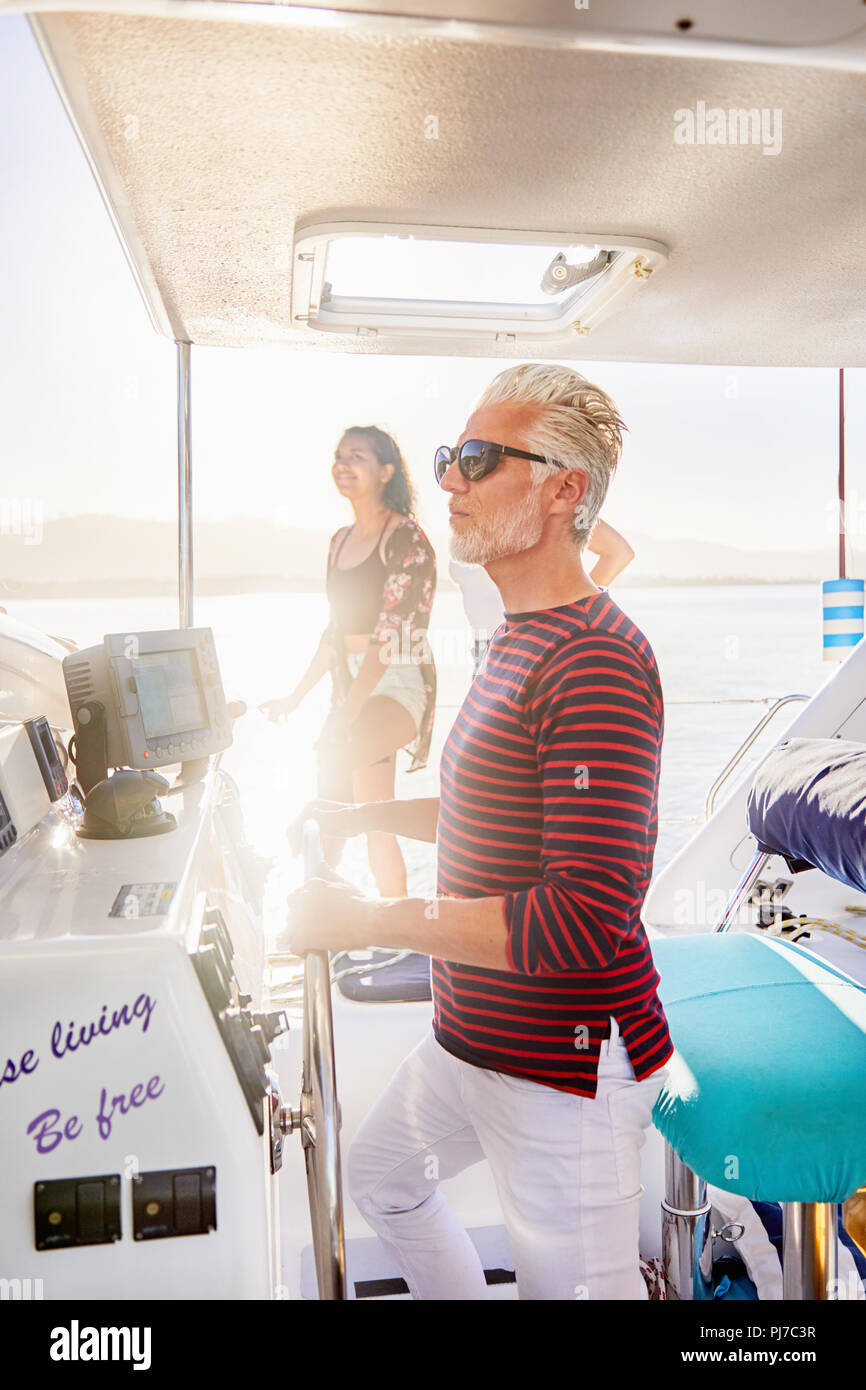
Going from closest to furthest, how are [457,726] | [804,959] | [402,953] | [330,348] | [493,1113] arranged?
1. [493,1113]
2. [457,726]
3. [804,959]
4. [402,953]
5. [330,348]

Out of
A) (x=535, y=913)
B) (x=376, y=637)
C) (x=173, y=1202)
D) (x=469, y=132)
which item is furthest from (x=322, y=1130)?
(x=376, y=637)

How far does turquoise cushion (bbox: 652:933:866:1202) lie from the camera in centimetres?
117

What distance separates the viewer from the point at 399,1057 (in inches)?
73.0

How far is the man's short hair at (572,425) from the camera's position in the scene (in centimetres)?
119

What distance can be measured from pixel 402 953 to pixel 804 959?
2.90 feet

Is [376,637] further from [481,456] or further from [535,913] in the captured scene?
[535,913]

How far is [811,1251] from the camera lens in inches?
52.2

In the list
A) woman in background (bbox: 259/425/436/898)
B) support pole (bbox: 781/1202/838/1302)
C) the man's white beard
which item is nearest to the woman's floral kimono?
woman in background (bbox: 259/425/436/898)

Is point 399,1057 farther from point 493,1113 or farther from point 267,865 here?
point 493,1113

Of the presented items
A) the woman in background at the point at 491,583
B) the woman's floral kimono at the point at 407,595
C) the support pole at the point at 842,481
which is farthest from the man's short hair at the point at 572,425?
the support pole at the point at 842,481

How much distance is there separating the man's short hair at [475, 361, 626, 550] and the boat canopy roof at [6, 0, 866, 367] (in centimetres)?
37

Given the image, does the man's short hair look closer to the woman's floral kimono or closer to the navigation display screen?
the navigation display screen

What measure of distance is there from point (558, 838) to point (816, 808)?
0.62m
